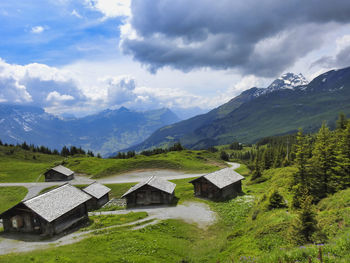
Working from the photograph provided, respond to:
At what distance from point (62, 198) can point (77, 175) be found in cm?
5988

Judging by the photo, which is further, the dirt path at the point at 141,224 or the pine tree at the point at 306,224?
the dirt path at the point at 141,224

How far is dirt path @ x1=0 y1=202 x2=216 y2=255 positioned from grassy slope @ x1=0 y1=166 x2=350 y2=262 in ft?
7.78

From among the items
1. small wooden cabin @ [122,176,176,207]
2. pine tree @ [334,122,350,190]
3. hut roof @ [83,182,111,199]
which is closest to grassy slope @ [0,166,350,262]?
pine tree @ [334,122,350,190]

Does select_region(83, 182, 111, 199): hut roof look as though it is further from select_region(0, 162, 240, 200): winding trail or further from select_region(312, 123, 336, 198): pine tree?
select_region(312, 123, 336, 198): pine tree

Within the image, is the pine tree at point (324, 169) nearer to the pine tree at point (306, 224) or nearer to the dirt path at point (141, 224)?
the dirt path at point (141, 224)

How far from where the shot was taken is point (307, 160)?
33.9 m

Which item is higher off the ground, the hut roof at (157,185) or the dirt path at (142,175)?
the hut roof at (157,185)

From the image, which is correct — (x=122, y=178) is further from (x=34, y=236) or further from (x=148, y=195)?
(x=34, y=236)

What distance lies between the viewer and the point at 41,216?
32.3 meters

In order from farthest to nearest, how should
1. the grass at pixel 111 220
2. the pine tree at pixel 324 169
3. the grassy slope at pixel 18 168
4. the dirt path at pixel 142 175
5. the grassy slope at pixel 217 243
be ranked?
the grassy slope at pixel 18 168
the dirt path at pixel 142 175
the grass at pixel 111 220
the pine tree at pixel 324 169
the grassy slope at pixel 217 243

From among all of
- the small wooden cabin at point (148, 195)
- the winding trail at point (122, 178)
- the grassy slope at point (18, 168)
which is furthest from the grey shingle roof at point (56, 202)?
the grassy slope at point (18, 168)

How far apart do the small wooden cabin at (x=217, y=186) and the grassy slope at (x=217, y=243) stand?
14160 mm

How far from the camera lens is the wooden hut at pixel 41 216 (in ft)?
109

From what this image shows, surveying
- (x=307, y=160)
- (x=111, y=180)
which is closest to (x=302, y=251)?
(x=307, y=160)
